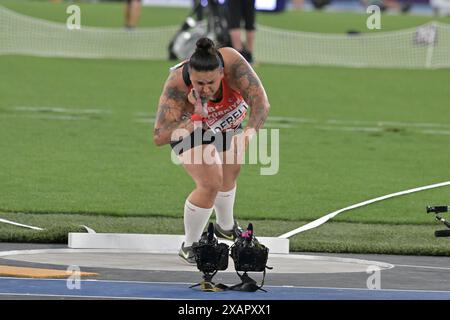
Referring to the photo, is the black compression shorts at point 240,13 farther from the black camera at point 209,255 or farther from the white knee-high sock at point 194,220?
the black camera at point 209,255

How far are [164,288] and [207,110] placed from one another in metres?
1.74

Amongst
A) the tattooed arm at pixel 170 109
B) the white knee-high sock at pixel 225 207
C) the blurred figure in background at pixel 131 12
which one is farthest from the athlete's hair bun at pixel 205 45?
the blurred figure in background at pixel 131 12

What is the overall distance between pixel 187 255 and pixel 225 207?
0.80 m

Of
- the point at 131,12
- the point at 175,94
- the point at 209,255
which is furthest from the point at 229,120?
the point at 131,12

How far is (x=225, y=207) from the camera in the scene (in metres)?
11.2

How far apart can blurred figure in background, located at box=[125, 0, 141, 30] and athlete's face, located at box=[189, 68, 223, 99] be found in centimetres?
2244

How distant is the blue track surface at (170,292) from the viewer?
8641 mm

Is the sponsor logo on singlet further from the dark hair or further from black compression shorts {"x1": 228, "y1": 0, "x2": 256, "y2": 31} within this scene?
black compression shorts {"x1": 228, "y1": 0, "x2": 256, "y2": 31}

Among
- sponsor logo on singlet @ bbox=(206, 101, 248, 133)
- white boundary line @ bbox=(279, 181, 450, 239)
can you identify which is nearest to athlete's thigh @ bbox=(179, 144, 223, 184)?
sponsor logo on singlet @ bbox=(206, 101, 248, 133)

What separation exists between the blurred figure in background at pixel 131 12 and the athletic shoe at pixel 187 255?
21928 mm

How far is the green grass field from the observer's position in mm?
12875
